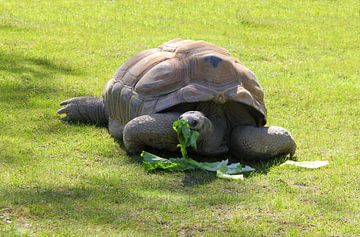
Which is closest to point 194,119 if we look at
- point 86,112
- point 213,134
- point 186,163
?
point 186,163

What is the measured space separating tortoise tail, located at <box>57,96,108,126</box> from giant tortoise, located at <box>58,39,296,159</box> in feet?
1.52

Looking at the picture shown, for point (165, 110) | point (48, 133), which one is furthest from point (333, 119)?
point (48, 133)

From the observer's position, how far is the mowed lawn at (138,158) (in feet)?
14.8

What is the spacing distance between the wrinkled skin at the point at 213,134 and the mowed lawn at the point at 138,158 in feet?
0.40

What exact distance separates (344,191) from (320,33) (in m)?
6.72

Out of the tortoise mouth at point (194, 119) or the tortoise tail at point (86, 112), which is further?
the tortoise tail at point (86, 112)

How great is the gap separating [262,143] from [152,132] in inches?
30.0

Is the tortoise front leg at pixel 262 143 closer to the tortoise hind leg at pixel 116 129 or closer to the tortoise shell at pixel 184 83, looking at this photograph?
the tortoise shell at pixel 184 83

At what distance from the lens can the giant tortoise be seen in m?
5.57

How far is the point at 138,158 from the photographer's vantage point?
224 inches

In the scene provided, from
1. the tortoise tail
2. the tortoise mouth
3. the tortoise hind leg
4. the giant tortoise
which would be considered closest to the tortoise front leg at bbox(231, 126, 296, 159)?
the giant tortoise

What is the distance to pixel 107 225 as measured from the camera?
4395mm

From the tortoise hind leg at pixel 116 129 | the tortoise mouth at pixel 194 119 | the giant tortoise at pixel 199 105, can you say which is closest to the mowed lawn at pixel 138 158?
the tortoise hind leg at pixel 116 129

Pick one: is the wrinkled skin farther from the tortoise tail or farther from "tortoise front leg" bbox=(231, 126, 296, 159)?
the tortoise tail
